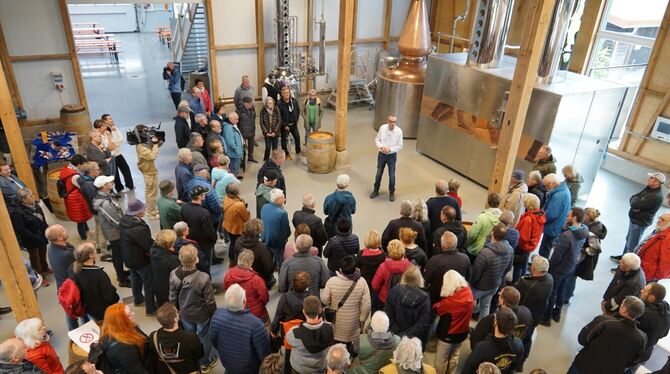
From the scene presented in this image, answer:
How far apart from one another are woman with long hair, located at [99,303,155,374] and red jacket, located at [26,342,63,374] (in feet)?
1.85

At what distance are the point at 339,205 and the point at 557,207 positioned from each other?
2.58 m

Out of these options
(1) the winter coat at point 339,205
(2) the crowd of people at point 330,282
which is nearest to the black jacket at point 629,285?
(2) the crowd of people at point 330,282

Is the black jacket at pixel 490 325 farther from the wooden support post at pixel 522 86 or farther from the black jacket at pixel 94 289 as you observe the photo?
the black jacket at pixel 94 289

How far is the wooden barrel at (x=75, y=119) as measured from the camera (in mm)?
8656

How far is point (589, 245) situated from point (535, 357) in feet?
4.30

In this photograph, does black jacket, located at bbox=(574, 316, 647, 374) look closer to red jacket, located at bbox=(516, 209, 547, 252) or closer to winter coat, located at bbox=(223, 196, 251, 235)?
red jacket, located at bbox=(516, 209, 547, 252)

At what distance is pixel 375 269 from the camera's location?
4.43 metres

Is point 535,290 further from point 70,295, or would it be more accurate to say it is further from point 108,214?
point 108,214

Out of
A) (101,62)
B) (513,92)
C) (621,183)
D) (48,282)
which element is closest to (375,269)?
(513,92)

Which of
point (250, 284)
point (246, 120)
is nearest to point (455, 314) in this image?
point (250, 284)

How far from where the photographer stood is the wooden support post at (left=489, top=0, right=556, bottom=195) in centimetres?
500

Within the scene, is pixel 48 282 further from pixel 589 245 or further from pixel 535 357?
pixel 589 245

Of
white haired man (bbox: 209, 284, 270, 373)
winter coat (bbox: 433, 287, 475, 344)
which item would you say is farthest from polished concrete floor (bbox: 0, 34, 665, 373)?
white haired man (bbox: 209, 284, 270, 373)

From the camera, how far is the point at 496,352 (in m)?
3.30
